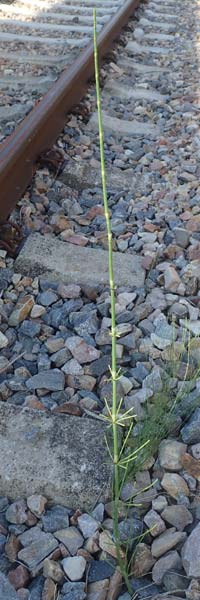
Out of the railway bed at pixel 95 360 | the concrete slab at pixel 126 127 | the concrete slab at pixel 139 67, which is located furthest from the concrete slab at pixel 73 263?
the concrete slab at pixel 139 67

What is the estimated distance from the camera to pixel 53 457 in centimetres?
207

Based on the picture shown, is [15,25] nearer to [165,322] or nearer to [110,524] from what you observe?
[165,322]

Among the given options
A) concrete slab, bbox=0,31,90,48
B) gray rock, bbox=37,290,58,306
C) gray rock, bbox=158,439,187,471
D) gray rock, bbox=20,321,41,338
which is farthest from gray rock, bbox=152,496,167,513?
concrete slab, bbox=0,31,90,48

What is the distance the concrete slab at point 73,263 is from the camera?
9.68ft

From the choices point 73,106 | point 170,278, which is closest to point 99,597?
point 170,278

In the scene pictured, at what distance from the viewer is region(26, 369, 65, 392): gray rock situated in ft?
7.77

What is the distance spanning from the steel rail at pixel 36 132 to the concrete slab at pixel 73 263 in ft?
0.74

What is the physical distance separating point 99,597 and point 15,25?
6.10 m

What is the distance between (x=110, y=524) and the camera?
6.26 ft

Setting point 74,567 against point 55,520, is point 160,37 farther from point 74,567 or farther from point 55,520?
point 74,567

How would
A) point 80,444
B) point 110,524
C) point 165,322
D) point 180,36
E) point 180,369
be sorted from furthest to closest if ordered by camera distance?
1. point 180,36
2. point 165,322
3. point 180,369
4. point 80,444
5. point 110,524

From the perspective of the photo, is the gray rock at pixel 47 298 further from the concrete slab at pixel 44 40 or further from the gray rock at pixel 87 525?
the concrete slab at pixel 44 40

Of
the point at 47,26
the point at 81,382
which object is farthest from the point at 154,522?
the point at 47,26

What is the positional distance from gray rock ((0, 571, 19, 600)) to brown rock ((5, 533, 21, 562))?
0.07 meters
